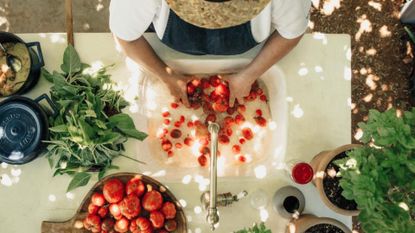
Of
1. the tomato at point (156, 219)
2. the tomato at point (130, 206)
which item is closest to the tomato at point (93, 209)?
the tomato at point (130, 206)

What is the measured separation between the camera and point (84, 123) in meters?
1.55

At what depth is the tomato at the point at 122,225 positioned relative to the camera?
5.32ft

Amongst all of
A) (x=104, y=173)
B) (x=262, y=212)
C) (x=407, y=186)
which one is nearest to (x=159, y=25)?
(x=104, y=173)

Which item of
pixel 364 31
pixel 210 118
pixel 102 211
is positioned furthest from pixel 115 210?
pixel 364 31

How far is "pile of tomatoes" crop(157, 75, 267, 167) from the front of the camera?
70.3 inches

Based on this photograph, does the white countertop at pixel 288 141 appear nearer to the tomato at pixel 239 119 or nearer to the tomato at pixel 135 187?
the tomato at pixel 135 187

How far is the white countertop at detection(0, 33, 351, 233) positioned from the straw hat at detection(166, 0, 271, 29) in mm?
713

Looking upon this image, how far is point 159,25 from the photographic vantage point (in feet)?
5.06

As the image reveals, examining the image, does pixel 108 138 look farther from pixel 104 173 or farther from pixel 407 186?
pixel 407 186

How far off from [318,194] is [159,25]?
922mm

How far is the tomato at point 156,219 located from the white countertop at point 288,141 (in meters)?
0.13

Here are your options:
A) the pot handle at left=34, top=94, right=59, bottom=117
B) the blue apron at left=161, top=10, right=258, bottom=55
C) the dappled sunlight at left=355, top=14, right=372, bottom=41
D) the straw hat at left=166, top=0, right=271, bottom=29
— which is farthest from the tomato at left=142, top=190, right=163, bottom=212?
the dappled sunlight at left=355, top=14, right=372, bottom=41

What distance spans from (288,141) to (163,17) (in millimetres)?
714

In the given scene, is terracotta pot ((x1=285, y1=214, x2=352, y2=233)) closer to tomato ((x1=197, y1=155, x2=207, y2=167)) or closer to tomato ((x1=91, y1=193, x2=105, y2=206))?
tomato ((x1=197, y1=155, x2=207, y2=167))
